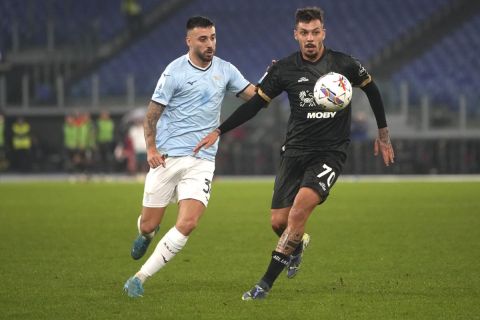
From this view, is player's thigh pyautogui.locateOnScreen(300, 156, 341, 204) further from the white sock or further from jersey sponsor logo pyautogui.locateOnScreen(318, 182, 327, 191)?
the white sock

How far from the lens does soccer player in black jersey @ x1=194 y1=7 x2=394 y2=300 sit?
8719mm

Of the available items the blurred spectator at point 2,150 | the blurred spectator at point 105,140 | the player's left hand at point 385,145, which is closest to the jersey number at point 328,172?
the player's left hand at point 385,145

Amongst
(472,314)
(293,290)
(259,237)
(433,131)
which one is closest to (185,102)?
(293,290)

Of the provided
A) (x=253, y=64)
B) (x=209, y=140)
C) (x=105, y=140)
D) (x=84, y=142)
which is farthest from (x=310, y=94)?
(x=253, y=64)

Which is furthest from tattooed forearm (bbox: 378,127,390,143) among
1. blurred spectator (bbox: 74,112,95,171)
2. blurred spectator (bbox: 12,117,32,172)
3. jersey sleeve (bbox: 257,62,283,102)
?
blurred spectator (bbox: 12,117,32,172)

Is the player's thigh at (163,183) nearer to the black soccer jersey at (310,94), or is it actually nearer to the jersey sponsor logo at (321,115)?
the black soccer jersey at (310,94)

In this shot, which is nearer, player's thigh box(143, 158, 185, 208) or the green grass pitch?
the green grass pitch

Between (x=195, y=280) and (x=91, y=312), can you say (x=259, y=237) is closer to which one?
(x=195, y=280)

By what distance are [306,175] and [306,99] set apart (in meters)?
0.60

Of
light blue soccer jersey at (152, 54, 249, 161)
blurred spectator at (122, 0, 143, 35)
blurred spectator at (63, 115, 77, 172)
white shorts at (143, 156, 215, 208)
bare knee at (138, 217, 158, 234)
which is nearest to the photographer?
white shorts at (143, 156, 215, 208)

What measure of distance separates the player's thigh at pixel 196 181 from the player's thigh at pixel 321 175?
2.68 feet

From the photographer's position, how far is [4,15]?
141 ft

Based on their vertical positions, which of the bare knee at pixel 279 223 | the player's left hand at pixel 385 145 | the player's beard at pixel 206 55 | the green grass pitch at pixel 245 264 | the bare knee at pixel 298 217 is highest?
the player's beard at pixel 206 55

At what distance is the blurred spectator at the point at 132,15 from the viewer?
4262 cm
